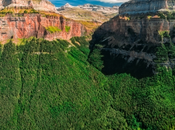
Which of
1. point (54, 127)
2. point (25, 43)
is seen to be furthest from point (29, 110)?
point (25, 43)

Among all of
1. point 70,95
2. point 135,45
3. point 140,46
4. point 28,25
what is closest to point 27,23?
point 28,25

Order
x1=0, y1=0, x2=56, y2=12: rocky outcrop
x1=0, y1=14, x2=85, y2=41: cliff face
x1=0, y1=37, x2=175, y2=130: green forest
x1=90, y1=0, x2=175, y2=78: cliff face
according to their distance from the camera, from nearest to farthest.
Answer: x1=0, y1=37, x2=175, y2=130: green forest < x1=90, y1=0, x2=175, y2=78: cliff face < x1=0, y1=14, x2=85, y2=41: cliff face < x1=0, y1=0, x2=56, y2=12: rocky outcrop

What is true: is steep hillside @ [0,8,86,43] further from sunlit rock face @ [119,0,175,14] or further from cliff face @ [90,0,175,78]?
sunlit rock face @ [119,0,175,14]

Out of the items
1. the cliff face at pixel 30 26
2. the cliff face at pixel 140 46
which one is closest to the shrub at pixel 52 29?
the cliff face at pixel 30 26

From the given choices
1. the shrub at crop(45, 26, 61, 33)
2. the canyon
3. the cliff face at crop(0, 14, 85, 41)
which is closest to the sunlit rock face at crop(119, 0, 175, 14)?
the canyon

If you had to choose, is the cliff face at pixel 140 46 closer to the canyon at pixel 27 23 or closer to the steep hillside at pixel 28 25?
the canyon at pixel 27 23

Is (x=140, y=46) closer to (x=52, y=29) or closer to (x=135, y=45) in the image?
(x=135, y=45)

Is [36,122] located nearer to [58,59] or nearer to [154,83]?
[58,59]
